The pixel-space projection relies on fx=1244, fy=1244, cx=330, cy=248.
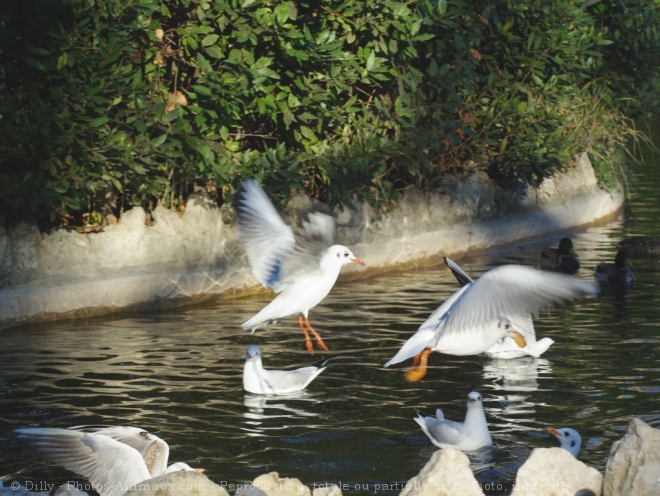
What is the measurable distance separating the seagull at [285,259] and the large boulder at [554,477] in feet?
12.9

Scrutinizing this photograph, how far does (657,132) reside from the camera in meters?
34.8

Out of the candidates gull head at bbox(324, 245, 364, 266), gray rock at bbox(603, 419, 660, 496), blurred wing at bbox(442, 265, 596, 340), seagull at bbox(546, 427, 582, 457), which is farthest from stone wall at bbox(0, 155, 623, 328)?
gray rock at bbox(603, 419, 660, 496)

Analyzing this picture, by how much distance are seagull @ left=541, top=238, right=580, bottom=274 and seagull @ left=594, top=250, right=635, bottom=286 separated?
2.04ft

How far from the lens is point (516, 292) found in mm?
8039

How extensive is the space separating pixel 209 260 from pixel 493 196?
5.21 metres

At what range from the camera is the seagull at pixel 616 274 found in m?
13.5

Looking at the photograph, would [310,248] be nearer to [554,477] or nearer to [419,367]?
[419,367]

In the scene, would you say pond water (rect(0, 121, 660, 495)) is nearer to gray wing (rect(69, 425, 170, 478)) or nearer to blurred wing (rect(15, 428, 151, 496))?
gray wing (rect(69, 425, 170, 478))

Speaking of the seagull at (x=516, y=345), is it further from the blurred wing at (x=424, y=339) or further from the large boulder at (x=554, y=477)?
the large boulder at (x=554, y=477)

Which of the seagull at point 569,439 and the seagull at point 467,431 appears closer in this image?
the seagull at point 569,439

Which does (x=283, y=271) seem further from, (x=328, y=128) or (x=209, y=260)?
(x=328, y=128)

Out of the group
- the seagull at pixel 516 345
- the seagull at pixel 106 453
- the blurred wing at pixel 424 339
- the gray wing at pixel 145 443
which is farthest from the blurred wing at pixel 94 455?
the seagull at pixel 516 345

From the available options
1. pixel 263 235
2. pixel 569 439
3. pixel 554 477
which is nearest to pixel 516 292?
pixel 569 439

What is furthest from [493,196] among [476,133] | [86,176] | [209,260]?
[86,176]
